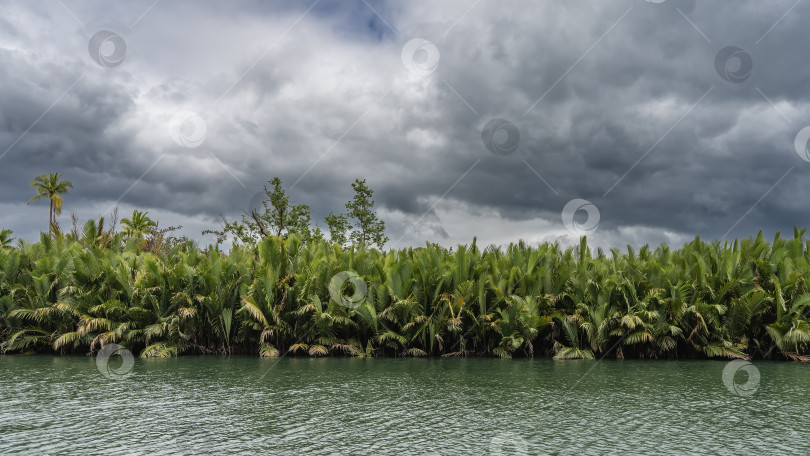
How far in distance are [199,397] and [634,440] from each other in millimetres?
5593

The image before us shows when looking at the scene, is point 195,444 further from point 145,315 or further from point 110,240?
point 110,240

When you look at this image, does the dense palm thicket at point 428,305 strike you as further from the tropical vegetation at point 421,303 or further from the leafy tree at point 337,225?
the leafy tree at point 337,225

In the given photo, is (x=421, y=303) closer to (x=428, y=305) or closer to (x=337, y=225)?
(x=428, y=305)

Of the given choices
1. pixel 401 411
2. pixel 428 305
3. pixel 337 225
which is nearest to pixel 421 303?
pixel 428 305

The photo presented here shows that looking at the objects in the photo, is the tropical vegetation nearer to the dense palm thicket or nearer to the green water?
the dense palm thicket

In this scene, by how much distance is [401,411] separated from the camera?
23.1 feet

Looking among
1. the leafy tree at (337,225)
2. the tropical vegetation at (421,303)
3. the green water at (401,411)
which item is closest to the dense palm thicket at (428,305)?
the tropical vegetation at (421,303)

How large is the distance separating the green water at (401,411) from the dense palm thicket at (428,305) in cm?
168

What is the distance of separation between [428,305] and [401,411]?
262 inches

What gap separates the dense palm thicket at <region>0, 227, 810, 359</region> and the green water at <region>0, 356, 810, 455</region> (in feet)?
5.51

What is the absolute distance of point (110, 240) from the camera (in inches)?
693

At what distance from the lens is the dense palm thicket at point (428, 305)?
12.7 meters

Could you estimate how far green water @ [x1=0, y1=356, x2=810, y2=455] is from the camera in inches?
216

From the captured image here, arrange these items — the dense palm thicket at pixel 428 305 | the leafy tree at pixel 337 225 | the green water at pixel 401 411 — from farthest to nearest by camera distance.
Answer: the leafy tree at pixel 337 225, the dense palm thicket at pixel 428 305, the green water at pixel 401 411
